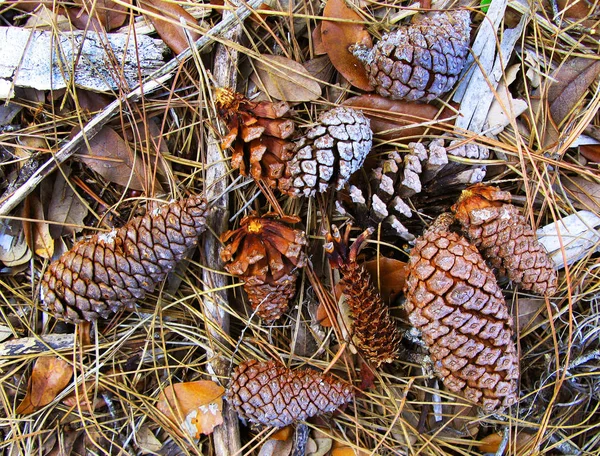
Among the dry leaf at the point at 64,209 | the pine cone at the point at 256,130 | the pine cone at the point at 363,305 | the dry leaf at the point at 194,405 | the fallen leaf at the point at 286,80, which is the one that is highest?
the fallen leaf at the point at 286,80

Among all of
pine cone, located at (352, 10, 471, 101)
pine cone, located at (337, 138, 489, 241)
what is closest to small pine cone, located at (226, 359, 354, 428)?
pine cone, located at (337, 138, 489, 241)

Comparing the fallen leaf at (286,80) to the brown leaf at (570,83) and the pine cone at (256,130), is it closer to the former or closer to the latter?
the pine cone at (256,130)

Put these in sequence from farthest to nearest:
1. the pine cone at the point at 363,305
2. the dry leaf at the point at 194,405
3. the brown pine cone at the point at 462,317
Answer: the dry leaf at the point at 194,405 < the pine cone at the point at 363,305 < the brown pine cone at the point at 462,317

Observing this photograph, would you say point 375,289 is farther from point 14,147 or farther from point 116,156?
point 14,147

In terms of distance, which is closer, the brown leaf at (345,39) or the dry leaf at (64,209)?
the brown leaf at (345,39)

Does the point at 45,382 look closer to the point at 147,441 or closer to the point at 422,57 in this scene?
the point at 147,441

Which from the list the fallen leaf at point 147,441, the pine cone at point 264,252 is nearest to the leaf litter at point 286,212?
the fallen leaf at point 147,441

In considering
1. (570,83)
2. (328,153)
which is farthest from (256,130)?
(570,83)
